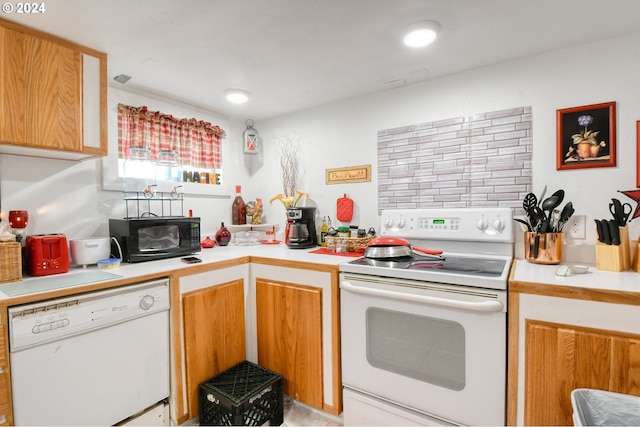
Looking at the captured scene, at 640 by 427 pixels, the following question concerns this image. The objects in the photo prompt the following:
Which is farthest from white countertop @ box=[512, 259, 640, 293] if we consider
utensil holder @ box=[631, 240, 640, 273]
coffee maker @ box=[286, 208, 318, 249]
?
coffee maker @ box=[286, 208, 318, 249]

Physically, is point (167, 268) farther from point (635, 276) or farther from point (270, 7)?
point (635, 276)

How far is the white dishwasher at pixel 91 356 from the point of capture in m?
1.16

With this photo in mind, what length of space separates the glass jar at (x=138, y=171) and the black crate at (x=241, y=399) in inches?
54.5

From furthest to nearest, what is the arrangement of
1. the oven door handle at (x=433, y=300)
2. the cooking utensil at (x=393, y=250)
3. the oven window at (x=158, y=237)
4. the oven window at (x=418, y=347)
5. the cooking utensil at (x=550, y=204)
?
1. the oven window at (x=158, y=237)
2. the cooking utensil at (x=393, y=250)
3. the cooking utensil at (x=550, y=204)
4. the oven window at (x=418, y=347)
5. the oven door handle at (x=433, y=300)

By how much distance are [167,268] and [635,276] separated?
7.15ft

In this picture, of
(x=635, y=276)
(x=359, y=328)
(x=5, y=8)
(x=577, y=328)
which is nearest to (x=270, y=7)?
(x=5, y=8)

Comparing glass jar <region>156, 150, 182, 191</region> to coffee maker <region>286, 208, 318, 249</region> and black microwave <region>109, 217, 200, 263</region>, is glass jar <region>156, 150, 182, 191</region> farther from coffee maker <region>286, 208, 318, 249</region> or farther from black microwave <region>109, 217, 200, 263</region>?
coffee maker <region>286, 208, 318, 249</region>

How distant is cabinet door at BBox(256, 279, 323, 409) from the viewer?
172 cm

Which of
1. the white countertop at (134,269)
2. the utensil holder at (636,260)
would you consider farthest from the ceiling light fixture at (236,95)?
the utensil holder at (636,260)

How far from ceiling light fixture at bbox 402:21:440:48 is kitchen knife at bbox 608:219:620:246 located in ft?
3.99

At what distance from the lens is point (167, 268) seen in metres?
1.62

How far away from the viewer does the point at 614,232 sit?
1381mm

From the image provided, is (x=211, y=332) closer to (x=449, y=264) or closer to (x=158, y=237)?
(x=158, y=237)

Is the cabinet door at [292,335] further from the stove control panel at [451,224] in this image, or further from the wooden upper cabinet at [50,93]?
the wooden upper cabinet at [50,93]
